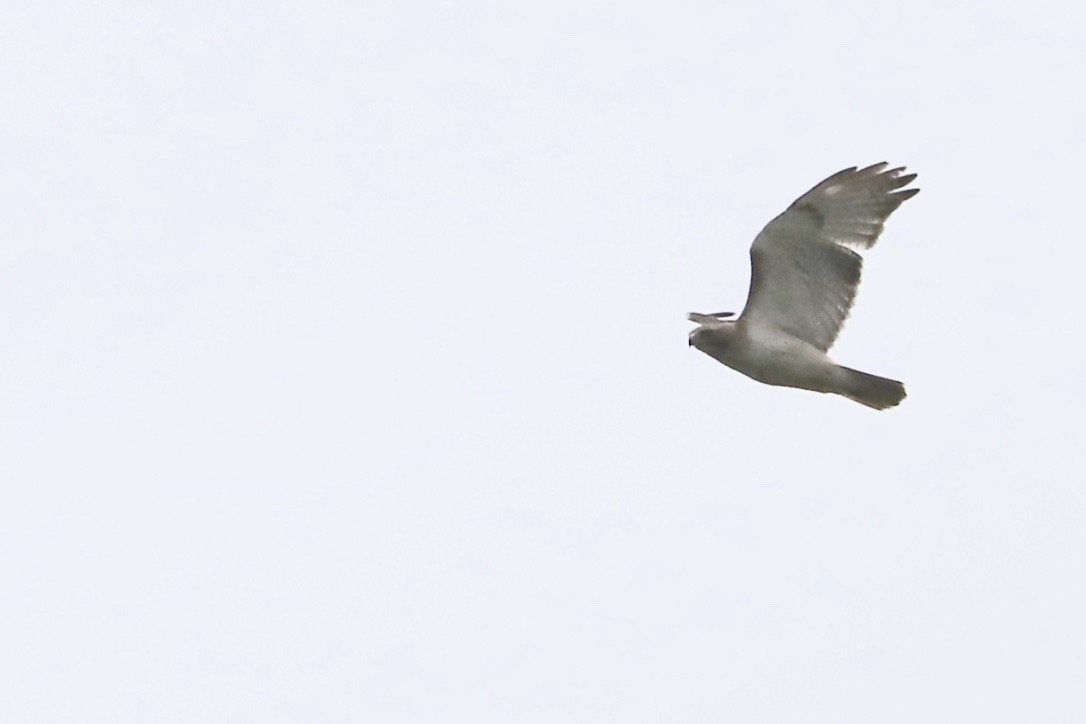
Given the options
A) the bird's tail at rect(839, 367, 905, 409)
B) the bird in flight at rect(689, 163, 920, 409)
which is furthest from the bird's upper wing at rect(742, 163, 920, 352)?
the bird's tail at rect(839, 367, 905, 409)

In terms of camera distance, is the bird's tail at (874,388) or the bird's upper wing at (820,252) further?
the bird's tail at (874,388)

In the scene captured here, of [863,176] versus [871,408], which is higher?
[863,176]

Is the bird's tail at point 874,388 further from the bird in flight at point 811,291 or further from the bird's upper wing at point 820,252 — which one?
the bird's upper wing at point 820,252

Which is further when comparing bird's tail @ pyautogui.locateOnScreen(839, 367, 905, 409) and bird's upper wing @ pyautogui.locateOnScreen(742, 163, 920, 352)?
bird's tail @ pyautogui.locateOnScreen(839, 367, 905, 409)

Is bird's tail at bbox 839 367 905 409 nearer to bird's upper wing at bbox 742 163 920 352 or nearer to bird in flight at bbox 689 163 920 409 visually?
bird in flight at bbox 689 163 920 409

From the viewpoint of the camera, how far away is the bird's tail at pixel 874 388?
22812 mm

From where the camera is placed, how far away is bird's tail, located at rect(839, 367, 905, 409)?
74.8ft

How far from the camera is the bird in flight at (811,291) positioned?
22.6m

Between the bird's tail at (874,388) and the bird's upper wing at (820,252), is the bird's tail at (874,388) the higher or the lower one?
the lower one

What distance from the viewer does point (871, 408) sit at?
22938 mm

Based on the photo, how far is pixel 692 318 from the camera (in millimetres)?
23344

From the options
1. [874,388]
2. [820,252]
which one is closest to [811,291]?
[820,252]

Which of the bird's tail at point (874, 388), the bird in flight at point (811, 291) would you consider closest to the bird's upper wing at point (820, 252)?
the bird in flight at point (811, 291)

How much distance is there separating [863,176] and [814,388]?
5.31 ft
